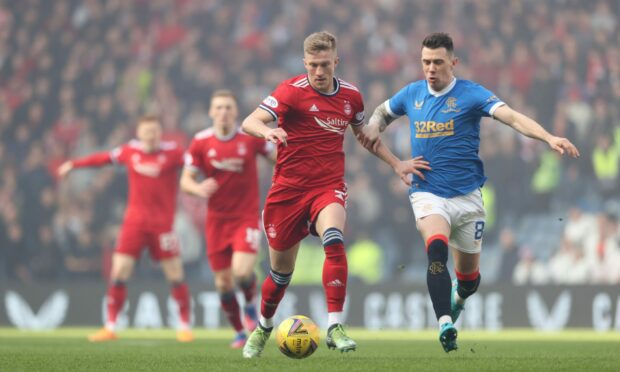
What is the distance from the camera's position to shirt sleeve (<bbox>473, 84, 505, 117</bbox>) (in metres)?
8.71

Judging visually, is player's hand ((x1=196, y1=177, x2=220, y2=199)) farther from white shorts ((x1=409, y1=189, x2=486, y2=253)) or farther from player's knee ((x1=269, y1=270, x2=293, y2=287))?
white shorts ((x1=409, y1=189, x2=486, y2=253))

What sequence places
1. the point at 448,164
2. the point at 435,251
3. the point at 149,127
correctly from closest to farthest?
the point at 435,251
the point at 448,164
the point at 149,127

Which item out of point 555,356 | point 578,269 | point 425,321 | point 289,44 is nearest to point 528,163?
point 578,269

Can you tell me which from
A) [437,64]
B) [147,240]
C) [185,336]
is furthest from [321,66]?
[147,240]

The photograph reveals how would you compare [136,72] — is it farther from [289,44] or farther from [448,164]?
[448,164]

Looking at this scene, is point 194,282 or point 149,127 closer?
→ point 149,127

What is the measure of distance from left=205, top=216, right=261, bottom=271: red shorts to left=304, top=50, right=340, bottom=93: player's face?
3.87m

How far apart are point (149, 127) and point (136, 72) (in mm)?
8674

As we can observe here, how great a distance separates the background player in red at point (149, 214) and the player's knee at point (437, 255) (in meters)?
6.29

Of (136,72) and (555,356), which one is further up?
(136,72)

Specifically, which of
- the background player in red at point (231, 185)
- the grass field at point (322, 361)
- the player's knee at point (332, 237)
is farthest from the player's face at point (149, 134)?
the player's knee at point (332, 237)

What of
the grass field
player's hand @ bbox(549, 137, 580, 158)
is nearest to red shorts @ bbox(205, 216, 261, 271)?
the grass field

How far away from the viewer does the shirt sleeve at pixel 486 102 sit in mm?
8709

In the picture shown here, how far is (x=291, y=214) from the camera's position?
8.73 meters
